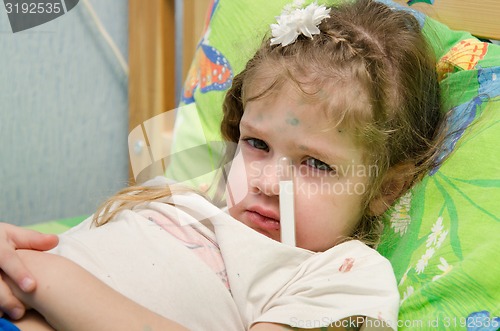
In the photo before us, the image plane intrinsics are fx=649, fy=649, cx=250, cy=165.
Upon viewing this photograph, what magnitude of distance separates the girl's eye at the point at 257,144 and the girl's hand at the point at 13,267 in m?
0.31

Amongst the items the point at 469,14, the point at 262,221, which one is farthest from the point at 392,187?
the point at 469,14

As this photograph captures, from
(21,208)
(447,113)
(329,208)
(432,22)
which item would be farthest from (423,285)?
(21,208)

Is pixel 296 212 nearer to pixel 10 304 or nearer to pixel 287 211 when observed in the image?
pixel 287 211

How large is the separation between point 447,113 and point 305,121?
25 cm

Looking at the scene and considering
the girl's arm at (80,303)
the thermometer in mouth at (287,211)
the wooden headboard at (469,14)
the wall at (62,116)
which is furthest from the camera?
the wall at (62,116)

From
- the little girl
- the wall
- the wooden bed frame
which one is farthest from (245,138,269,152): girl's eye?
the wall

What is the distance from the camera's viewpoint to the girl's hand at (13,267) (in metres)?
0.68

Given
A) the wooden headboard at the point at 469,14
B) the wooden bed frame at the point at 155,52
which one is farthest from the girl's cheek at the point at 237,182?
the wooden bed frame at the point at 155,52

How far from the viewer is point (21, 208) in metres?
1.59

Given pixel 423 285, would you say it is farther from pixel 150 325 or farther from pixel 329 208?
pixel 150 325

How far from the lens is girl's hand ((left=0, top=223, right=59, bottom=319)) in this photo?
0.68 m

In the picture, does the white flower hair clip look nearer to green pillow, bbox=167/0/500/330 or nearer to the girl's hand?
green pillow, bbox=167/0/500/330

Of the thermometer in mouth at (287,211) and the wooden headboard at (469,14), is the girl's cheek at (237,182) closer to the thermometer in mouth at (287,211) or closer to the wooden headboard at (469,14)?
the thermometer in mouth at (287,211)

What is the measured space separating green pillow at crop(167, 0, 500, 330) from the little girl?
3 centimetres
